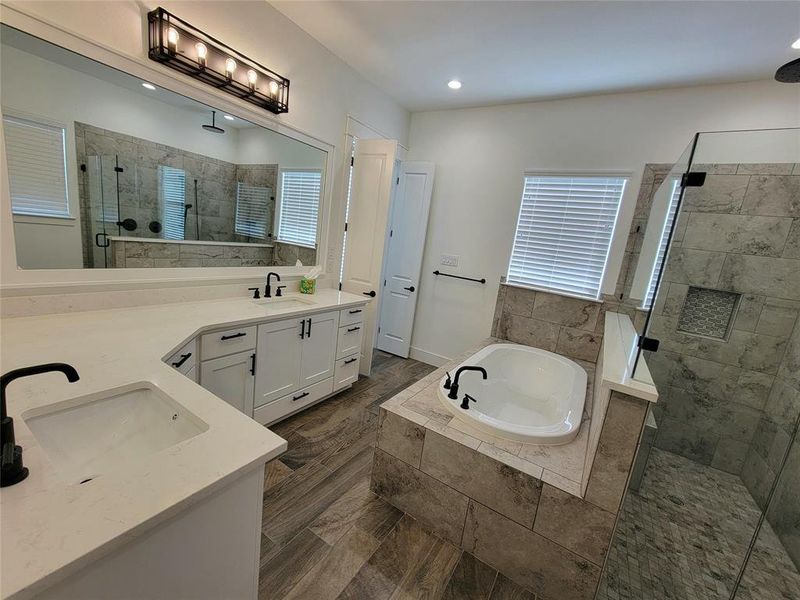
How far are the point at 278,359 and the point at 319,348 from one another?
1.23 feet

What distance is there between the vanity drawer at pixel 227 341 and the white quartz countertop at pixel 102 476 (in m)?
0.23

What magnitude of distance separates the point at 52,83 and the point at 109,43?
1.06ft

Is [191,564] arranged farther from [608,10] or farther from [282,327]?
[608,10]

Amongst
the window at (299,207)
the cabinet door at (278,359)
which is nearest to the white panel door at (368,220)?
the window at (299,207)

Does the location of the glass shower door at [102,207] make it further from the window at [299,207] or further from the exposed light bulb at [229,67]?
the window at [299,207]

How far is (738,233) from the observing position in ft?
6.98

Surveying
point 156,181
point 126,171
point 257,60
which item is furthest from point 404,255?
point 126,171

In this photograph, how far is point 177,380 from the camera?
114 centimetres

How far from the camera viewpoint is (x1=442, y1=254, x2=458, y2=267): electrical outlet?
3594 mm

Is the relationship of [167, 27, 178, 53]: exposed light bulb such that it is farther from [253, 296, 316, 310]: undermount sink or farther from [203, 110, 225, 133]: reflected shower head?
[253, 296, 316, 310]: undermount sink

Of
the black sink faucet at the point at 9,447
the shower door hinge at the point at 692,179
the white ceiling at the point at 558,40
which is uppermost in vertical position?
the white ceiling at the point at 558,40

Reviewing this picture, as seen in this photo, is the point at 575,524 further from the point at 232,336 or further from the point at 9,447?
the point at 232,336

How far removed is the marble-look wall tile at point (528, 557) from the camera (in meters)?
1.38

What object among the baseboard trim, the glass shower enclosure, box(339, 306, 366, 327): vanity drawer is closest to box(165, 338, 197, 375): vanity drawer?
box(339, 306, 366, 327): vanity drawer
